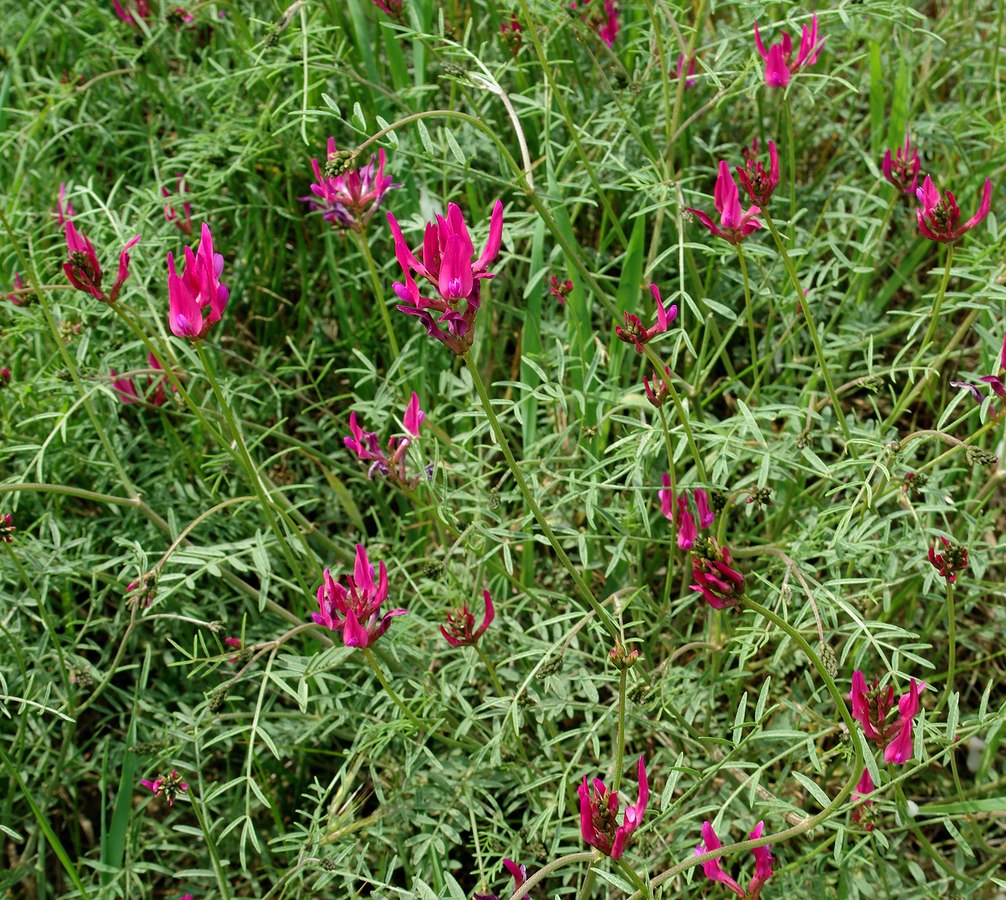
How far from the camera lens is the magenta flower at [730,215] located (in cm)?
186

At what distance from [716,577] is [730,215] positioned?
762mm

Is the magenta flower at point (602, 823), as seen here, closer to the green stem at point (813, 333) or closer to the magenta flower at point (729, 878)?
the magenta flower at point (729, 878)

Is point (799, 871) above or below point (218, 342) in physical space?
below

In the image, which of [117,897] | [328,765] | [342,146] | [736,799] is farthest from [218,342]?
[736,799]

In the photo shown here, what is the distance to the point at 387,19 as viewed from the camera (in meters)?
2.73

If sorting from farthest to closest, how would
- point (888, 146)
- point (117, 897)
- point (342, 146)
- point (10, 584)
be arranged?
point (342, 146) → point (888, 146) → point (10, 584) → point (117, 897)

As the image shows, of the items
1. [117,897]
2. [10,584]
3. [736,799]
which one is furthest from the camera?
[10,584]

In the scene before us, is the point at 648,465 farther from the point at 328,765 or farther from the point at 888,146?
the point at 888,146

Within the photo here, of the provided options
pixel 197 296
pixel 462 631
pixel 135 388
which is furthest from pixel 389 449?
pixel 135 388

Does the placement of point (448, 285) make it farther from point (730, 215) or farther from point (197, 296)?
point (730, 215)

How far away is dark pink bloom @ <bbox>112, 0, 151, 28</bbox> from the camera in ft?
9.78

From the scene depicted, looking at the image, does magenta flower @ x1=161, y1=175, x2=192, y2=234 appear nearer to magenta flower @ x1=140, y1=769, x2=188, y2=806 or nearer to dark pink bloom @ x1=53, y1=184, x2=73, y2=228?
dark pink bloom @ x1=53, y1=184, x2=73, y2=228

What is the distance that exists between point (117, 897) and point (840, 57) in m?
2.67

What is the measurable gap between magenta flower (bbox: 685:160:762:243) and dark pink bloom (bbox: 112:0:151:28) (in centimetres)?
183
